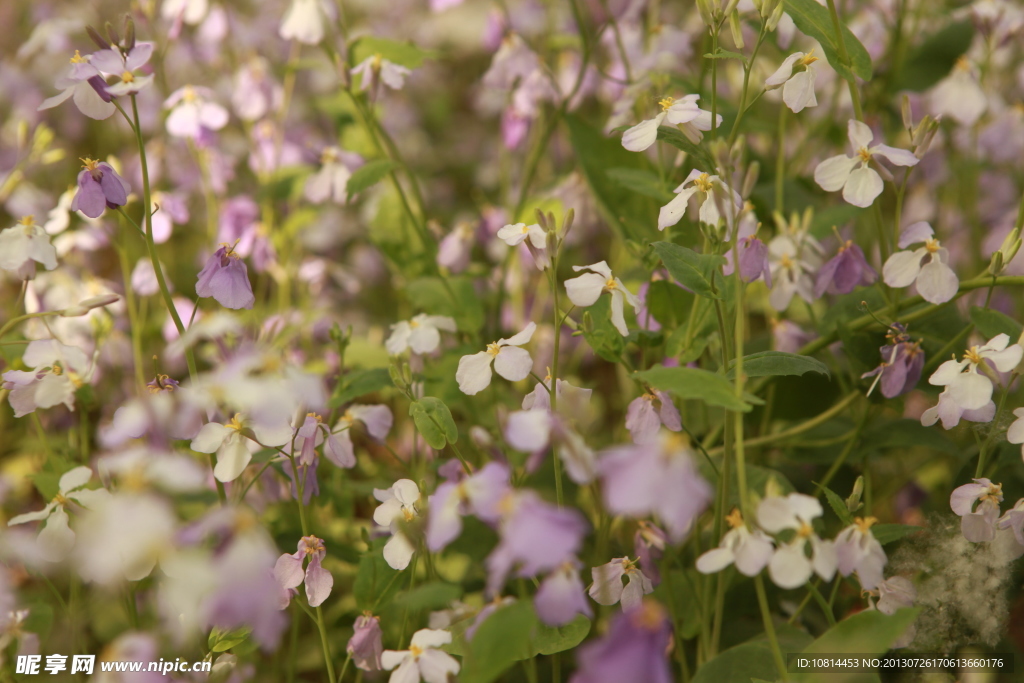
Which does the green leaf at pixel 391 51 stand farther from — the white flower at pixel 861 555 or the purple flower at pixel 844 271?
the white flower at pixel 861 555

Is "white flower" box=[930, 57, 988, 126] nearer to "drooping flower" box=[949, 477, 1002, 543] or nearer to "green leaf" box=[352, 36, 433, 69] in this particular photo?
"drooping flower" box=[949, 477, 1002, 543]

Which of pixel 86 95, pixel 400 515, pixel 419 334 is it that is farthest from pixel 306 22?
pixel 400 515

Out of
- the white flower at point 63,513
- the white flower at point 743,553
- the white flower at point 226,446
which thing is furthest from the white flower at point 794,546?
the white flower at point 63,513

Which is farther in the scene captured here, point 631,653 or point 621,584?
point 621,584

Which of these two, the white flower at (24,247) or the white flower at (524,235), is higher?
the white flower at (524,235)

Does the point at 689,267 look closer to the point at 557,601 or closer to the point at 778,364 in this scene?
the point at 778,364
